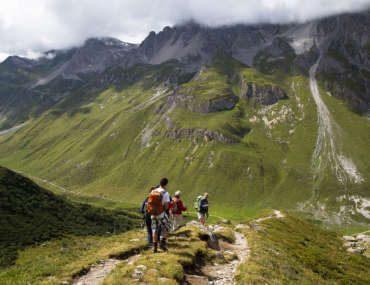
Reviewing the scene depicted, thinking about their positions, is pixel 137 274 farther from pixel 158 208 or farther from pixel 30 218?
pixel 30 218

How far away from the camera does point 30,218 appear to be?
80.1 meters

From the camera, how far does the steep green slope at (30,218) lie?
65312mm

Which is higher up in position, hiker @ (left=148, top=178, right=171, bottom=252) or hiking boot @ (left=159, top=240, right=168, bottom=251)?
hiker @ (left=148, top=178, right=171, bottom=252)

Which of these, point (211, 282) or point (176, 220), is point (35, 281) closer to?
point (211, 282)

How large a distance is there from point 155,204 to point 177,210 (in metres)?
9.17

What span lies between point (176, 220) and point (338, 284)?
57.1ft

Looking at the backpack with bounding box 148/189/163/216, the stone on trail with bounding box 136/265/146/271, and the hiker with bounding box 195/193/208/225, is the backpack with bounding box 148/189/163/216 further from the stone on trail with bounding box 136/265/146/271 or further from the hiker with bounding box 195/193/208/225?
the hiker with bounding box 195/193/208/225

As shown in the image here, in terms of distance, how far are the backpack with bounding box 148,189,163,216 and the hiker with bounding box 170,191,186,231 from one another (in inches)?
297

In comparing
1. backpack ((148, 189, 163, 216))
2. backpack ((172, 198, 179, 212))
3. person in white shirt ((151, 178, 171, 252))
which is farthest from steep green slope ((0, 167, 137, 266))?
backpack ((148, 189, 163, 216))

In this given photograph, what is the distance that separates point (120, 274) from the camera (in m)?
14.1

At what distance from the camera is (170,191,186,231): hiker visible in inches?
993

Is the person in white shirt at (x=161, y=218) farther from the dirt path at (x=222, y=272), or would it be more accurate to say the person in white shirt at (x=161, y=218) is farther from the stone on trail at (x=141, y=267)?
the dirt path at (x=222, y=272)

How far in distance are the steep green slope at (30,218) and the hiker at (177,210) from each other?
4367 centimetres

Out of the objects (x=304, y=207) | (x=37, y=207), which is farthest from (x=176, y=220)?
(x=304, y=207)
